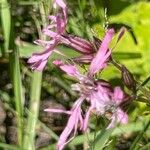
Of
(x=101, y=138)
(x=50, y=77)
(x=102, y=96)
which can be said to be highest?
(x=102, y=96)

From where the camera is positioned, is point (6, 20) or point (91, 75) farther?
point (6, 20)

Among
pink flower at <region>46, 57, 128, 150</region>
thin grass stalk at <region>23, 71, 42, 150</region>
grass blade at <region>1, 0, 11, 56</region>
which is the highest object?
pink flower at <region>46, 57, 128, 150</region>

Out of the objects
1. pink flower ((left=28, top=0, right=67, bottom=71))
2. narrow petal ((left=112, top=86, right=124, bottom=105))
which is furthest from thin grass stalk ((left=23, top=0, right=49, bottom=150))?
narrow petal ((left=112, top=86, right=124, bottom=105))

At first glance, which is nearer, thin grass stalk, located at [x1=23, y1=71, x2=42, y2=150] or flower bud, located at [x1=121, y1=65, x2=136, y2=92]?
flower bud, located at [x1=121, y1=65, x2=136, y2=92]

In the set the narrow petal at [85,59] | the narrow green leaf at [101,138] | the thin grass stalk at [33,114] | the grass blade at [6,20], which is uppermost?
the narrow petal at [85,59]

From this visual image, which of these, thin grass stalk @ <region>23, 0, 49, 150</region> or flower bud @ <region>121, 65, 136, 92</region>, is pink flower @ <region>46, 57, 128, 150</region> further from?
thin grass stalk @ <region>23, 0, 49, 150</region>

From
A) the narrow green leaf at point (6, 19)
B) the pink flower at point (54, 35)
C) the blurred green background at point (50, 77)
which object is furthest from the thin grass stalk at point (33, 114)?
the pink flower at point (54, 35)

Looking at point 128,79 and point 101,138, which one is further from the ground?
point 128,79

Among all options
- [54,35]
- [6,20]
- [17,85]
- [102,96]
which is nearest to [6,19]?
[6,20]

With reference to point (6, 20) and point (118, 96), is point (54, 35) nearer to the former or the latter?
point (118, 96)

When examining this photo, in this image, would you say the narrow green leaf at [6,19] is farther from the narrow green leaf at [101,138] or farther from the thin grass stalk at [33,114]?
the narrow green leaf at [101,138]

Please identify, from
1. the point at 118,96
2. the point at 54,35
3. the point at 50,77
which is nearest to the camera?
the point at 118,96
